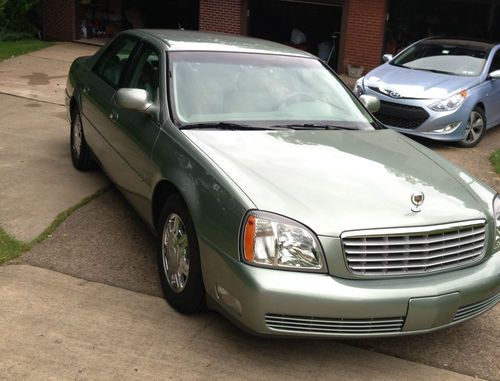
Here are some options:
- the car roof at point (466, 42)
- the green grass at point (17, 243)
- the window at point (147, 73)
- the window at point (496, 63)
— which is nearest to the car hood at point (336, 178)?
the window at point (147, 73)

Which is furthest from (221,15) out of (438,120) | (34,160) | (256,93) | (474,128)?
(256,93)

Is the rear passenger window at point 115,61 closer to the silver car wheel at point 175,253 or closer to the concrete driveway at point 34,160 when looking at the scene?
the concrete driveway at point 34,160

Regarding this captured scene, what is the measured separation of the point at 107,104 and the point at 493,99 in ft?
20.6

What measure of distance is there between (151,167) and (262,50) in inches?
57.4

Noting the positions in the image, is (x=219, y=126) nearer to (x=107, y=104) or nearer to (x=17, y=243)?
(x=107, y=104)

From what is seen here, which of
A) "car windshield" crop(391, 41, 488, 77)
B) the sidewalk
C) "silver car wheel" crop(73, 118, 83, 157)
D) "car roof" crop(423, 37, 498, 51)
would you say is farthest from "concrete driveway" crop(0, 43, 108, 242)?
"car roof" crop(423, 37, 498, 51)

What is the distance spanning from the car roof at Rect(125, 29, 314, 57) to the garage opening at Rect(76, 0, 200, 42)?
41.9 ft

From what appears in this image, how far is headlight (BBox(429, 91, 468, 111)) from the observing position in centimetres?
829

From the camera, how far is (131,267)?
14.2 ft

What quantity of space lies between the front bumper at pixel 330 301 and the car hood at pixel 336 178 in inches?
11.1

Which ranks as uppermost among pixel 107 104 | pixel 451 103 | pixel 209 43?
pixel 209 43

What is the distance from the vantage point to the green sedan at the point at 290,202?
302 centimetres

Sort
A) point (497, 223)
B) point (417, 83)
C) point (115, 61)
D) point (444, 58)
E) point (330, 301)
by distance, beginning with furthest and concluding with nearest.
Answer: point (444, 58), point (417, 83), point (115, 61), point (497, 223), point (330, 301)

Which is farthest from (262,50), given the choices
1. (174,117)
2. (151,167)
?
(151,167)
